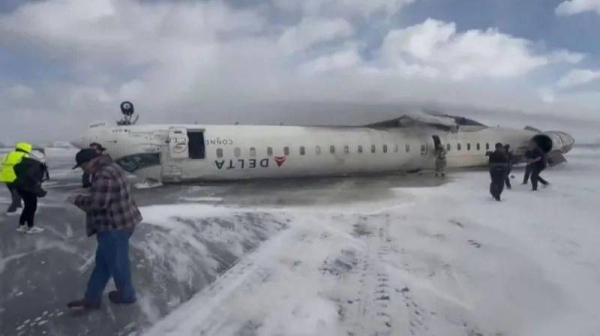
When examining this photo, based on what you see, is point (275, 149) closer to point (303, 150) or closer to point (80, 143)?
point (303, 150)

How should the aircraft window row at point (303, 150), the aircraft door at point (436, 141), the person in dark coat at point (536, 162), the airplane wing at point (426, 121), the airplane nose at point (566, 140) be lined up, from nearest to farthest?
the person in dark coat at point (536, 162) → the aircraft window row at point (303, 150) → the airplane wing at point (426, 121) → the aircraft door at point (436, 141) → the airplane nose at point (566, 140)

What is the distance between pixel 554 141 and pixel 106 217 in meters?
24.3

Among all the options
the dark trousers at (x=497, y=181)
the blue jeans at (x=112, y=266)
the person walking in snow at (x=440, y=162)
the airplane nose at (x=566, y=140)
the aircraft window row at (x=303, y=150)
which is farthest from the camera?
the airplane nose at (x=566, y=140)

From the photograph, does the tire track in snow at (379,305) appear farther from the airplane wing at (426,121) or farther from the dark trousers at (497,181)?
the airplane wing at (426,121)

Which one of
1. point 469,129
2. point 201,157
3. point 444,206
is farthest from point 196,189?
point 469,129

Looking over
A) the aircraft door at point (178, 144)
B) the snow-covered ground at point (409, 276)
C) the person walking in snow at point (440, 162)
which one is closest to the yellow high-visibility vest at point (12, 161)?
the snow-covered ground at point (409, 276)

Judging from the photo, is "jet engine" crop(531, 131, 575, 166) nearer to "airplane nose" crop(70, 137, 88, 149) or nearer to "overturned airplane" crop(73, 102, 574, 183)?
"overturned airplane" crop(73, 102, 574, 183)

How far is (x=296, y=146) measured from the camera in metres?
17.6

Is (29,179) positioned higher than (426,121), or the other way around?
(426,121)

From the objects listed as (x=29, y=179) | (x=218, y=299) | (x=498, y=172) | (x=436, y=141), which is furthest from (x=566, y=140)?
(x=29, y=179)

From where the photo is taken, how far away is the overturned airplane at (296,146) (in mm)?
15741

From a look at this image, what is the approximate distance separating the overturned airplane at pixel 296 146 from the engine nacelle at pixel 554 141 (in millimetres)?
54

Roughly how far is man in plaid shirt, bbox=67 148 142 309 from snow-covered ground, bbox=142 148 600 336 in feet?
2.89

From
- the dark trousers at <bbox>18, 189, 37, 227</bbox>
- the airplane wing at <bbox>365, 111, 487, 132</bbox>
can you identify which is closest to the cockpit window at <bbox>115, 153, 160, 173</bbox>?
the dark trousers at <bbox>18, 189, 37, 227</bbox>
